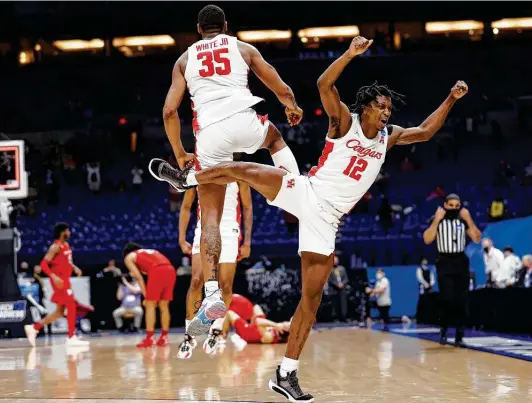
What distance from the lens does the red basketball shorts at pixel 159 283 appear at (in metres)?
10.6

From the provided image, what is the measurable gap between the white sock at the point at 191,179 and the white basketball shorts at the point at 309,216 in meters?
0.64

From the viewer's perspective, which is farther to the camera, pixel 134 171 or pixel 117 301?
pixel 134 171

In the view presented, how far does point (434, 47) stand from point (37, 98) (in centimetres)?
1150

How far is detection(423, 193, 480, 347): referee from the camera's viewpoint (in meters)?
9.30

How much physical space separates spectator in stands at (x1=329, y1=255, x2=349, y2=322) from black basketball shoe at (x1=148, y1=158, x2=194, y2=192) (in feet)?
38.6

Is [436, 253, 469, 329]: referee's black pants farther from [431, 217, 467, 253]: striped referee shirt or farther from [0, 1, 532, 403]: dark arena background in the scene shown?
[0, 1, 532, 403]: dark arena background

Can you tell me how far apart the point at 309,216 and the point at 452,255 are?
5005mm

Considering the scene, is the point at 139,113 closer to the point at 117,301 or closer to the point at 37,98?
the point at 37,98

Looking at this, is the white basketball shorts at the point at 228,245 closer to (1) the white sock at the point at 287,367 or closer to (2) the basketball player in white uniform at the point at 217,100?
(2) the basketball player in white uniform at the point at 217,100

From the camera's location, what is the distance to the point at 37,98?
918 inches

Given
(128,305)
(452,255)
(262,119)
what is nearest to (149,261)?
(452,255)

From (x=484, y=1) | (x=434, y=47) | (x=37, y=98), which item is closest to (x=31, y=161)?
(x=37, y=98)

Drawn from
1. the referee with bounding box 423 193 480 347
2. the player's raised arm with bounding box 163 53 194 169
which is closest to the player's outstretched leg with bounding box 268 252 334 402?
the player's raised arm with bounding box 163 53 194 169

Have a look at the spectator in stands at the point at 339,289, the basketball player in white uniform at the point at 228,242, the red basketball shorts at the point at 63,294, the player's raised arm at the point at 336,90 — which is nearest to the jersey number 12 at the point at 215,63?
the player's raised arm at the point at 336,90
